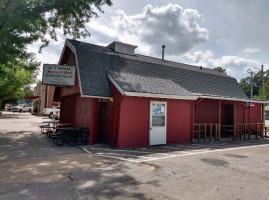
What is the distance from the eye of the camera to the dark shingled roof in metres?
9.43

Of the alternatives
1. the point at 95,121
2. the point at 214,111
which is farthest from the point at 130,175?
the point at 214,111

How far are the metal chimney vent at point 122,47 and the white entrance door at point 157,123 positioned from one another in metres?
5.96

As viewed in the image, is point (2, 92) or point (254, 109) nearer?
point (254, 109)

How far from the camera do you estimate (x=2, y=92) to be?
29.5 m

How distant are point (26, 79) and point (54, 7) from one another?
957 inches

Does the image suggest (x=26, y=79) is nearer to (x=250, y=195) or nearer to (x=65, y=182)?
(x=65, y=182)

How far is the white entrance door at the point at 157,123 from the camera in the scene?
973 cm

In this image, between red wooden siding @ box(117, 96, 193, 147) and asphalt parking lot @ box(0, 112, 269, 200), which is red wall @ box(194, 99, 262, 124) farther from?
asphalt parking lot @ box(0, 112, 269, 200)

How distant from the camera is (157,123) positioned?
9922mm

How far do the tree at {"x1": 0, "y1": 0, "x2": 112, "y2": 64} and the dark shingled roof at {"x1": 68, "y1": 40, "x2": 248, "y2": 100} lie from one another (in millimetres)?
2033

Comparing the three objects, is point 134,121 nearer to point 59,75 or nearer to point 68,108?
point 59,75

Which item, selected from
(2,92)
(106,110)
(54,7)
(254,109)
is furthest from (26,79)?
(254,109)

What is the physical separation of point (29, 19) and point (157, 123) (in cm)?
886

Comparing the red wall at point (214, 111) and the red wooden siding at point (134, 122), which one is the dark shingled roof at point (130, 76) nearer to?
the red wooden siding at point (134, 122)
